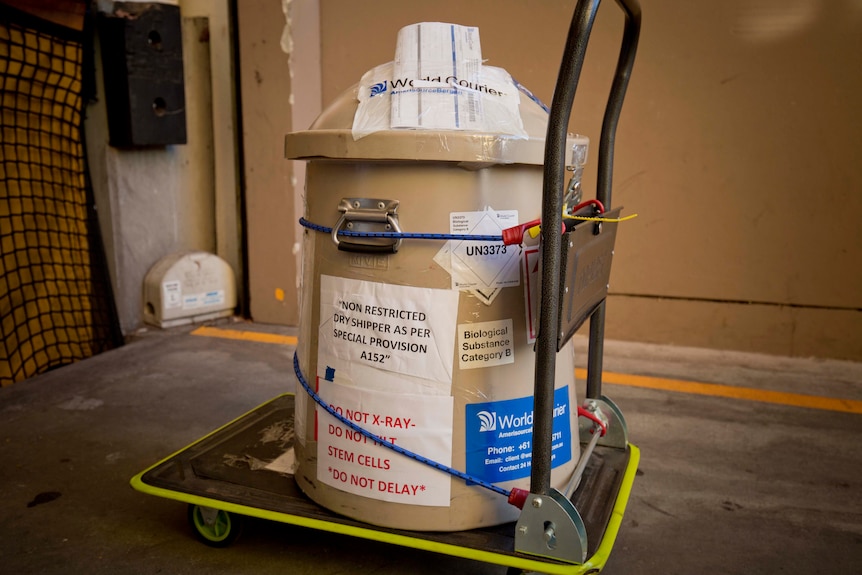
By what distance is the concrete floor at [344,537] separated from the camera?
183 cm

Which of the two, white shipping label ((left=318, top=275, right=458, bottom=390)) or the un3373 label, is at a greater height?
the un3373 label

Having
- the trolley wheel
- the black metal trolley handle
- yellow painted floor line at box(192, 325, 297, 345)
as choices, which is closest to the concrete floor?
the trolley wheel

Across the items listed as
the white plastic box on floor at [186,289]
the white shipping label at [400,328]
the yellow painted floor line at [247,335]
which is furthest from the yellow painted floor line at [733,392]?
the white plastic box on floor at [186,289]

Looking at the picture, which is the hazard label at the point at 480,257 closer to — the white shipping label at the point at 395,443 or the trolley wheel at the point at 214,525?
the white shipping label at the point at 395,443

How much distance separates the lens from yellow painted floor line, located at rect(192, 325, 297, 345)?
3.82m

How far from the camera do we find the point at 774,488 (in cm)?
225

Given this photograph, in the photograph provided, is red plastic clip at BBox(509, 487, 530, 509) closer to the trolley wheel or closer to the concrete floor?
the concrete floor

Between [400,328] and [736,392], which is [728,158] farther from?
[400,328]

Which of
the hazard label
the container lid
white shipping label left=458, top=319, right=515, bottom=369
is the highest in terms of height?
the container lid

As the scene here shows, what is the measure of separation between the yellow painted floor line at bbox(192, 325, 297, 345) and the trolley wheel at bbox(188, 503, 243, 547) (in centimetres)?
192

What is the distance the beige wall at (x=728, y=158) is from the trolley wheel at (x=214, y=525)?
249cm

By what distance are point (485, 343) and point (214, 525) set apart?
2.93ft

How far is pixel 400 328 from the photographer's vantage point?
5.23ft

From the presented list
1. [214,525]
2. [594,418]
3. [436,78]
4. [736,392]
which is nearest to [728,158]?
[736,392]
